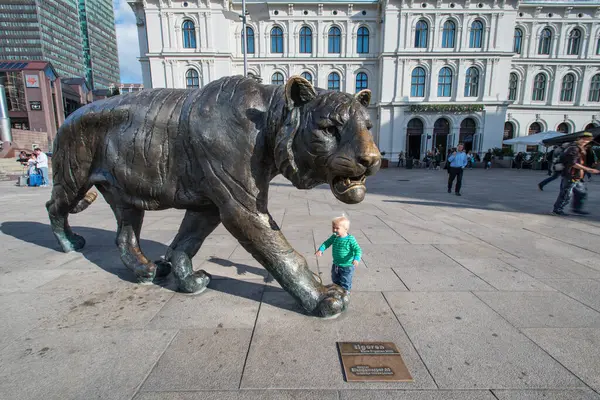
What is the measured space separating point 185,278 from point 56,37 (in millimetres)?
111580

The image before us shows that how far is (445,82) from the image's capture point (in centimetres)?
2919

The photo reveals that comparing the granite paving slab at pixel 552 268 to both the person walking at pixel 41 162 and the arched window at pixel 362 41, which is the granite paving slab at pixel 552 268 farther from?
the arched window at pixel 362 41

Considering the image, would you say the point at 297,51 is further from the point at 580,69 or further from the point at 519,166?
the point at 580,69

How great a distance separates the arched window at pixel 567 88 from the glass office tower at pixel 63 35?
10094 centimetres

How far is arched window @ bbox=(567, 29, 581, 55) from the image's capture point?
30266 millimetres

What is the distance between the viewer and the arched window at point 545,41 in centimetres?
3047

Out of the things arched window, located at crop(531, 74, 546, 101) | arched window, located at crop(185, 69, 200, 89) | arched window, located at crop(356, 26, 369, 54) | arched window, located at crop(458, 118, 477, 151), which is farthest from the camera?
arched window, located at crop(531, 74, 546, 101)

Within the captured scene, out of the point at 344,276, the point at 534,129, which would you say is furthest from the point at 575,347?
the point at 534,129

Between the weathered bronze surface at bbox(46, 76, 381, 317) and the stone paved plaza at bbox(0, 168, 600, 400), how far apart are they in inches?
14.1

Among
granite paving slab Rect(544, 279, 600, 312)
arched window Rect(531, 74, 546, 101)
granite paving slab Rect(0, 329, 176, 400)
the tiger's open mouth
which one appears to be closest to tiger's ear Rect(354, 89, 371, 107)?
the tiger's open mouth

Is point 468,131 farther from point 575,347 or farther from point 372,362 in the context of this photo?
point 372,362

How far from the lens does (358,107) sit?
183cm

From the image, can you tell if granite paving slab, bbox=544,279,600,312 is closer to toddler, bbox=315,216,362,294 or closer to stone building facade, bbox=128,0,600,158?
toddler, bbox=315,216,362,294

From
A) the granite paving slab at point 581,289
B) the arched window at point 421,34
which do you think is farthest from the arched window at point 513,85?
the granite paving slab at point 581,289
